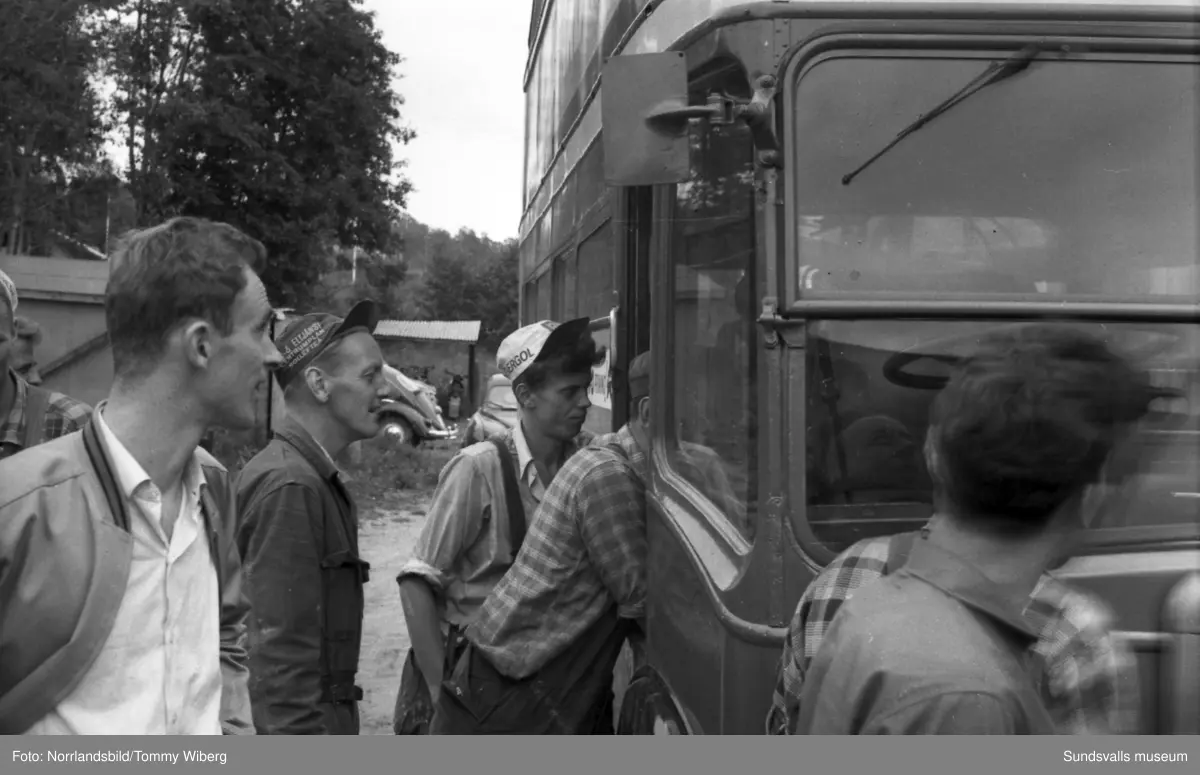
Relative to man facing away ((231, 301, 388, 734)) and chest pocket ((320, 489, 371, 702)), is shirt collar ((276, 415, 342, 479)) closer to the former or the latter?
man facing away ((231, 301, 388, 734))

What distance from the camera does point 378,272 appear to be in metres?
34.7

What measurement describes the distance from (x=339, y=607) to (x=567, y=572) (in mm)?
549

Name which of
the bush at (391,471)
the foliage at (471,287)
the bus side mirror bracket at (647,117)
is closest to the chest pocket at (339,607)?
the bus side mirror bracket at (647,117)

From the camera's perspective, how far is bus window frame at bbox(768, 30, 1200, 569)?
2.14 meters

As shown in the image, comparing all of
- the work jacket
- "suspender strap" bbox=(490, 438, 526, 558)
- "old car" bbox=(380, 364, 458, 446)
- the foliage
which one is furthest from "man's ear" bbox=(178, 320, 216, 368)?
the foliage

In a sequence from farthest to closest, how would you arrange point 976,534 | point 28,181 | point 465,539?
point 28,181
point 465,539
point 976,534

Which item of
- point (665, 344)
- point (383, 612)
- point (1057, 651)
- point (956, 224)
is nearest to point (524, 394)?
point (665, 344)

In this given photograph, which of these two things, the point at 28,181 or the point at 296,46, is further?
the point at 296,46

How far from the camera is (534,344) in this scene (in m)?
3.43

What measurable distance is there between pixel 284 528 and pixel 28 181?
16223mm

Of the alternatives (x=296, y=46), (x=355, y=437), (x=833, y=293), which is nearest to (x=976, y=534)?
(x=833, y=293)

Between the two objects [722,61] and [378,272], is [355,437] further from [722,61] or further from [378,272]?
[378,272]

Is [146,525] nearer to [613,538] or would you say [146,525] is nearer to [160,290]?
[160,290]

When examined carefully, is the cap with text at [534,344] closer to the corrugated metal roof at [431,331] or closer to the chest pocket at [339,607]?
the chest pocket at [339,607]
